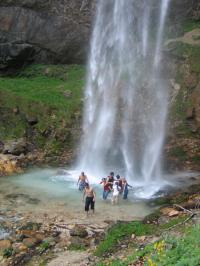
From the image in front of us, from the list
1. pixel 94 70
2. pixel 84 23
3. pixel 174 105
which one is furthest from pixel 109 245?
pixel 84 23

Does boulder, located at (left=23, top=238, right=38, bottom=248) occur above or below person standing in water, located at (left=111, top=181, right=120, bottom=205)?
below

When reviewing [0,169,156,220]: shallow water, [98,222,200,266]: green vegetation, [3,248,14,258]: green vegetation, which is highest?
[0,169,156,220]: shallow water

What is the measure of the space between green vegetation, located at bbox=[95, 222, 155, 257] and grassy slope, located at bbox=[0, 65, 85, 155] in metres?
13.4

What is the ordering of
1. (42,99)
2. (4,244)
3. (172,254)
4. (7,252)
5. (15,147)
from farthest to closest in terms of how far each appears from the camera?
1. (42,99)
2. (15,147)
3. (4,244)
4. (7,252)
5. (172,254)

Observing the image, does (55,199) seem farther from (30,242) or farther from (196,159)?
(196,159)

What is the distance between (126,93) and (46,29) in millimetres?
10429

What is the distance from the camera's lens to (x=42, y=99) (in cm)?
3077

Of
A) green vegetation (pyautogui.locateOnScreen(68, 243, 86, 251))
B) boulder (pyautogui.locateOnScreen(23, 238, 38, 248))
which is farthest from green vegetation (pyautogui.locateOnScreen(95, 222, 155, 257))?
boulder (pyautogui.locateOnScreen(23, 238, 38, 248))

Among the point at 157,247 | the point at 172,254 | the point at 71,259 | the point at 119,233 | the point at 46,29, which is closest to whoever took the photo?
the point at 172,254

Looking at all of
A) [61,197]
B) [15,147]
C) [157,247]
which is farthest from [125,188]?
[15,147]

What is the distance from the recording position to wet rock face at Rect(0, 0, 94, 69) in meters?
35.7

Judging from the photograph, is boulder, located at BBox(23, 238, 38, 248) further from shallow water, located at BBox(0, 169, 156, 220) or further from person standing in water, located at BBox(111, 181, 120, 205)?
person standing in water, located at BBox(111, 181, 120, 205)

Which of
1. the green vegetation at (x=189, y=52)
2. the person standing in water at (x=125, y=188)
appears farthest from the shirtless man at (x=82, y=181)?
the green vegetation at (x=189, y=52)

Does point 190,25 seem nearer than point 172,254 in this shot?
No
